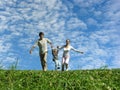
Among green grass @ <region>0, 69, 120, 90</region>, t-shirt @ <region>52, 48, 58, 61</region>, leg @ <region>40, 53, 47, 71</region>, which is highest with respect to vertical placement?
t-shirt @ <region>52, 48, 58, 61</region>

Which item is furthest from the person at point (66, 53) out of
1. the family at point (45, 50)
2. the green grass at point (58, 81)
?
the green grass at point (58, 81)

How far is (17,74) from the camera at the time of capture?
2145cm

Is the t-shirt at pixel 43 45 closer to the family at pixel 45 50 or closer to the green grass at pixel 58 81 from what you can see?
the family at pixel 45 50

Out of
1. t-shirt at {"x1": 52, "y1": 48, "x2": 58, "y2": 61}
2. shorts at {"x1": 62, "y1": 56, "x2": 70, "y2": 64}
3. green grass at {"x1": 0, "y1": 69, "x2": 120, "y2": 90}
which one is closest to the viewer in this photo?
green grass at {"x1": 0, "y1": 69, "x2": 120, "y2": 90}

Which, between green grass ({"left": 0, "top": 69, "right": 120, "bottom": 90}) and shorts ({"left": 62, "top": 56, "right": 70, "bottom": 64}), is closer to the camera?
green grass ({"left": 0, "top": 69, "right": 120, "bottom": 90})

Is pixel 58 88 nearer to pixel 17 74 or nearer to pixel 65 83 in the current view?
pixel 65 83

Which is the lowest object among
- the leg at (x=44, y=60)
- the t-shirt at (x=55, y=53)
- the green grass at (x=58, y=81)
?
the green grass at (x=58, y=81)

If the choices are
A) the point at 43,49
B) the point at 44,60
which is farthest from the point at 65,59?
the point at 43,49

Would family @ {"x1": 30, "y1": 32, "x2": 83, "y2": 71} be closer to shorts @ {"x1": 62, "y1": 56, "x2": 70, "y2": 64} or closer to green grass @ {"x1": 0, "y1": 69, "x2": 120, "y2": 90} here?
shorts @ {"x1": 62, "y1": 56, "x2": 70, "y2": 64}

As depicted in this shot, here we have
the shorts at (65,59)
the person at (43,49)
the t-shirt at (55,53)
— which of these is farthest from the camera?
the t-shirt at (55,53)

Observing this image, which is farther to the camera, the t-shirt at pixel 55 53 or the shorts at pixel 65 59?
the t-shirt at pixel 55 53

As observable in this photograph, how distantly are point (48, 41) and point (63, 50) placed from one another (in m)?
1.52

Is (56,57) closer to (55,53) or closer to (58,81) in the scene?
(55,53)

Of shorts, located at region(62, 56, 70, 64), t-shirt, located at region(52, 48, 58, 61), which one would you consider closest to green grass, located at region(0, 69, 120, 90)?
shorts, located at region(62, 56, 70, 64)
